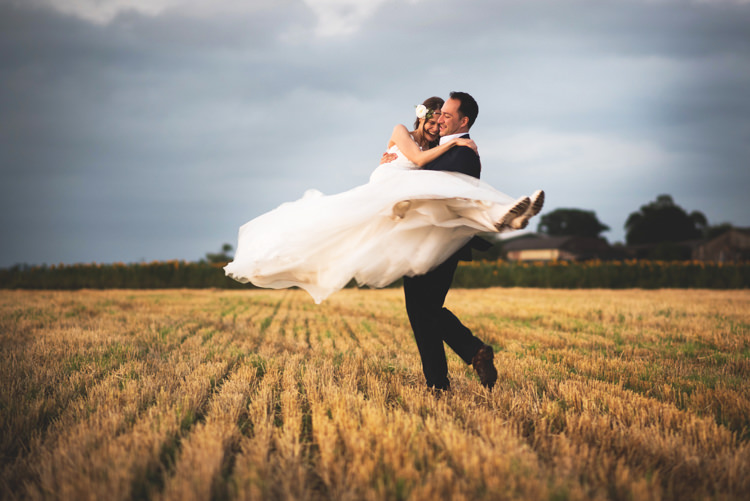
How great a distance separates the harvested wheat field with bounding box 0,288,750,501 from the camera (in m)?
2.02

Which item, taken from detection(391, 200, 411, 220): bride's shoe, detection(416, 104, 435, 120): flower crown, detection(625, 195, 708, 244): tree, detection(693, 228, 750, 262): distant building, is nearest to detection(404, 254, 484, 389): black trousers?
detection(391, 200, 411, 220): bride's shoe

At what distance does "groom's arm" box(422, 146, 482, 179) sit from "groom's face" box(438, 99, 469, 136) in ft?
0.65

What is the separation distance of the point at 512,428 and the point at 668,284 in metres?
25.4

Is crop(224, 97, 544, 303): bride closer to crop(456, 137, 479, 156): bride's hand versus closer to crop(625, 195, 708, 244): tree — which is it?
crop(456, 137, 479, 156): bride's hand

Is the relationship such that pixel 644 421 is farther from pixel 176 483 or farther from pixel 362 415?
pixel 176 483

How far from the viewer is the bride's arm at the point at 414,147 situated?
3.43 meters

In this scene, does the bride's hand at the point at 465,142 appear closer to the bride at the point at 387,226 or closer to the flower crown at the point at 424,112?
the bride at the point at 387,226

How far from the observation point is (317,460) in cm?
235

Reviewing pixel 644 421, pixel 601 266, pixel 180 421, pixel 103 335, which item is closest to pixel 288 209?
pixel 180 421

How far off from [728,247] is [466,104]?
74.3m

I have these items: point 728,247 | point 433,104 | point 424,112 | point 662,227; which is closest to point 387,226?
point 424,112

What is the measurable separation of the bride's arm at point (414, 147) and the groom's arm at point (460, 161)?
0.05 meters

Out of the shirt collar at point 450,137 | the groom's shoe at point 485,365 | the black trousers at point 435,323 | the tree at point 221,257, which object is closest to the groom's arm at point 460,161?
the shirt collar at point 450,137

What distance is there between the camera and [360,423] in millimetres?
2791
